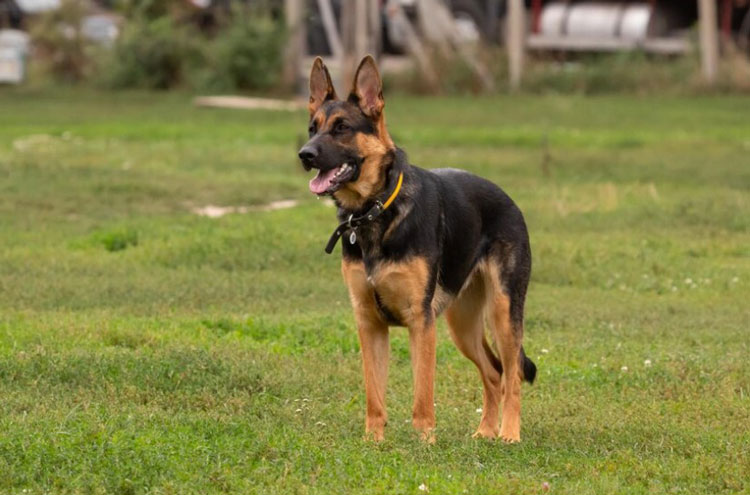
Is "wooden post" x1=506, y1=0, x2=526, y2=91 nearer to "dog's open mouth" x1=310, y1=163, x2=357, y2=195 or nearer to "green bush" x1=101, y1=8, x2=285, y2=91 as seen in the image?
"green bush" x1=101, y1=8, x2=285, y2=91

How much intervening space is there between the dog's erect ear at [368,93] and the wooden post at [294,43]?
2835cm

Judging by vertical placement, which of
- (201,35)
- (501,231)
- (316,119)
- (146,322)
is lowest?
(201,35)

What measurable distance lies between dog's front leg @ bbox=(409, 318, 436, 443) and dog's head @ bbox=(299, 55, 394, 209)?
29.7 inches

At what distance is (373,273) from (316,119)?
0.88 m

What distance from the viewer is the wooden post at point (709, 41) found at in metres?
32.6

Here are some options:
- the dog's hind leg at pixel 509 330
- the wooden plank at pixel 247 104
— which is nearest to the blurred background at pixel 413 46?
the wooden plank at pixel 247 104

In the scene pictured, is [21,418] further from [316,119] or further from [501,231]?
[501,231]

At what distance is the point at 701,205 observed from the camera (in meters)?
17.6

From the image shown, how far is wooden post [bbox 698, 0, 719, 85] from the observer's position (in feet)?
107

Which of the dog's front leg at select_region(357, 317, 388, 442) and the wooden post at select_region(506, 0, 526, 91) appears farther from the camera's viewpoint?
the wooden post at select_region(506, 0, 526, 91)

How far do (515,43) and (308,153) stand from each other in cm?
2724

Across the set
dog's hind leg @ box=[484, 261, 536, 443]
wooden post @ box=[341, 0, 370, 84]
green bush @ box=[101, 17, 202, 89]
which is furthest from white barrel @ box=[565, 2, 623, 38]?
dog's hind leg @ box=[484, 261, 536, 443]

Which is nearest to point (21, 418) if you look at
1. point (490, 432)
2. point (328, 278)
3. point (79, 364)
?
point (79, 364)

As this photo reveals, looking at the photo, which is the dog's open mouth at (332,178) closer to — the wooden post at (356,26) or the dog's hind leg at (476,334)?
the dog's hind leg at (476,334)
